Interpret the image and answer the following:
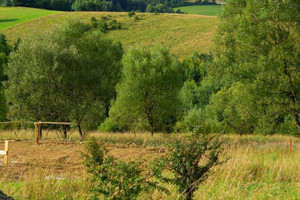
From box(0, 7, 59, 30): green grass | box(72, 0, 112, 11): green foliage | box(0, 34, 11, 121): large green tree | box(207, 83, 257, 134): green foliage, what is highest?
box(72, 0, 112, 11): green foliage

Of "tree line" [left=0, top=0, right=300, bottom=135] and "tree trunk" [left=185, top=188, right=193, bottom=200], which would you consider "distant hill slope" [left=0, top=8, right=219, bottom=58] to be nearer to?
"tree line" [left=0, top=0, right=300, bottom=135]

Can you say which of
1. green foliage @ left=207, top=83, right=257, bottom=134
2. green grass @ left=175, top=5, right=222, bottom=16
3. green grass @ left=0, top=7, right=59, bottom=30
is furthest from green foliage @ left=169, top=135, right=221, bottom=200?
green grass @ left=175, top=5, right=222, bottom=16

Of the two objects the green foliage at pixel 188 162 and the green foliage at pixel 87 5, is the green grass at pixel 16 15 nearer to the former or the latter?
the green foliage at pixel 87 5

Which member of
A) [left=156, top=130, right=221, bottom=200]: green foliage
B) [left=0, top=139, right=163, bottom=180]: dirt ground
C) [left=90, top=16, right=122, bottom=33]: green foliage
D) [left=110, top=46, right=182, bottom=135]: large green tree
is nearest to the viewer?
[left=156, top=130, right=221, bottom=200]: green foliage

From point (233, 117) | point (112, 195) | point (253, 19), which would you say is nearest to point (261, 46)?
point (253, 19)

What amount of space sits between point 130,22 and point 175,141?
10310 centimetres

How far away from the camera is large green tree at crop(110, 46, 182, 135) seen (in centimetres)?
3206

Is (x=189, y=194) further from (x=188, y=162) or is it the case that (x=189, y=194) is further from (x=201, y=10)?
(x=201, y=10)

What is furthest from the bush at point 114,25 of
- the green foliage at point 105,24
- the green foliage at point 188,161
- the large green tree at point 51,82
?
the green foliage at point 188,161

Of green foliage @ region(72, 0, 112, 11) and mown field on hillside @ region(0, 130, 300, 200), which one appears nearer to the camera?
mown field on hillside @ region(0, 130, 300, 200)

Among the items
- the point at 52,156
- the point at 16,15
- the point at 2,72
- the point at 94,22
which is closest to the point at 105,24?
the point at 94,22

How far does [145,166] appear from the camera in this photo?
6613mm

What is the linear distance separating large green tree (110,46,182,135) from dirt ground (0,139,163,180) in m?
12.2

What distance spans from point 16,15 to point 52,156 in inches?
4200
